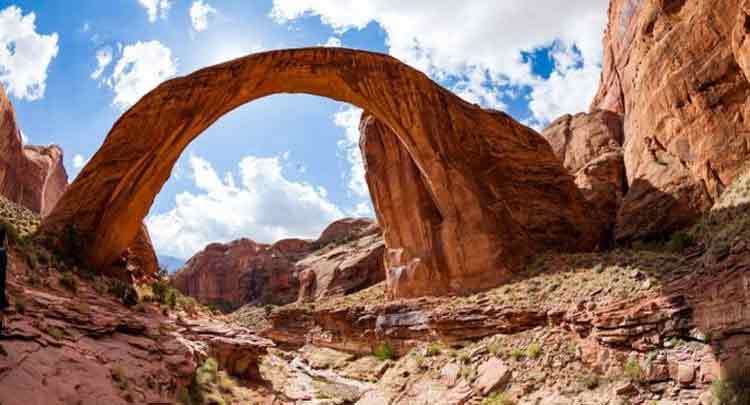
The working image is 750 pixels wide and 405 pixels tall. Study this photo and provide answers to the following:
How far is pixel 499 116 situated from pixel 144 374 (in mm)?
19945

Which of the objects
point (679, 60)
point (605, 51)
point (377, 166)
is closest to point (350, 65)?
point (377, 166)

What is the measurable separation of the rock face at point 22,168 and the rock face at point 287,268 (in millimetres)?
15683

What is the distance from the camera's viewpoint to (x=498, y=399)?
555 inches

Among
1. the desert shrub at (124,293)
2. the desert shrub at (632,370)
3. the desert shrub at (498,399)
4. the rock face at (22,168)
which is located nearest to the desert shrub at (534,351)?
the desert shrub at (498,399)

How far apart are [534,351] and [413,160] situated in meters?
12.8

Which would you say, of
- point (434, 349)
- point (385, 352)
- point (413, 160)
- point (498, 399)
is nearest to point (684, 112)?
point (413, 160)

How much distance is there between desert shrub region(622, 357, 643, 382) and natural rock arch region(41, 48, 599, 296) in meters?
8.83

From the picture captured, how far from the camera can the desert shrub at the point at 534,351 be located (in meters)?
15.0

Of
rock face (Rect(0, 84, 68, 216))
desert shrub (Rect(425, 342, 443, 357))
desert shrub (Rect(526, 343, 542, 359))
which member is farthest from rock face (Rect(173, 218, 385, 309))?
desert shrub (Rect(526, 343, 542, 359))

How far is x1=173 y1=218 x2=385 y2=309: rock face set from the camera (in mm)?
38469

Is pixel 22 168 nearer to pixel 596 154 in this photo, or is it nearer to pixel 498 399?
pixel 498 399

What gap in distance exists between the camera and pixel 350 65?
2416 centimetres

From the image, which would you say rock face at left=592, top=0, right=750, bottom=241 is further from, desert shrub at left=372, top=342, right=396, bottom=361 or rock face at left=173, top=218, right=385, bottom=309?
rock face at left=173, top=218, right=385, bottom=309

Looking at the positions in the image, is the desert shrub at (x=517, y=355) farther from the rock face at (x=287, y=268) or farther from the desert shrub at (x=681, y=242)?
the rock face at (x=287, y=268)
